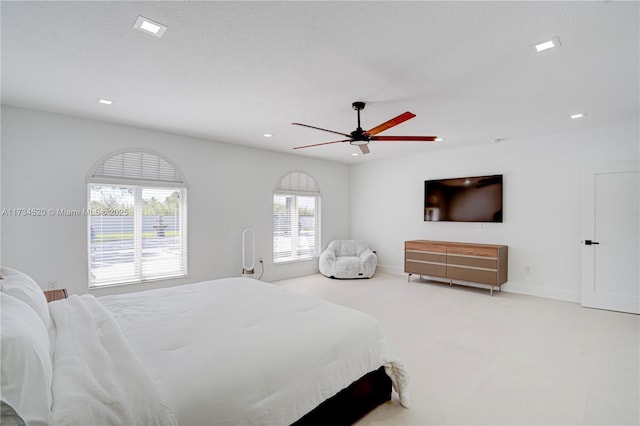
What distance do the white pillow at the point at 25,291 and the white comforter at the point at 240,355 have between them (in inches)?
4.6

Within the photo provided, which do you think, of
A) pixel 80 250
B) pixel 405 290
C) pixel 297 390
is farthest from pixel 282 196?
pixel 297 390

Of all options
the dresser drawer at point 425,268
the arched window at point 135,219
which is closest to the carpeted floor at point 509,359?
the dresser drawer at point 425,268

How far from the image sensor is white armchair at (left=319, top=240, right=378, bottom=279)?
6191mm

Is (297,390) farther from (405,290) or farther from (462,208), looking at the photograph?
(462,208)

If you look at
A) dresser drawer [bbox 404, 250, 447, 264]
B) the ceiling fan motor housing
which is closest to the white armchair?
dresser drawer [bbox 404, 250, 447, 264]

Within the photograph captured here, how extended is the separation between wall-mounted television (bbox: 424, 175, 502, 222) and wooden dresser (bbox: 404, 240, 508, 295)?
579 mm

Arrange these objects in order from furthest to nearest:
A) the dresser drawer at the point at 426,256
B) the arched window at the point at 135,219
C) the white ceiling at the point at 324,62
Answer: the dresser drawer at the point at 426,256 < the arched window at the point at 135,219 < the white ceiling at the point at 324,62

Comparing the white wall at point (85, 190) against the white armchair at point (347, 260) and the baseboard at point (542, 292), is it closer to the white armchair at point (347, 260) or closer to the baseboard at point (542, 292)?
the white armchair at point (347, 260)

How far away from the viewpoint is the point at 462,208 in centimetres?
575

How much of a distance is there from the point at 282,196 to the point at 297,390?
498cm

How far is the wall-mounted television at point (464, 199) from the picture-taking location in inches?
212

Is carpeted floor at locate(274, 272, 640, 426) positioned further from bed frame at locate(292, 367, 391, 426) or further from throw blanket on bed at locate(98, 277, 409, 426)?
throw blanket on bed at locate(98, 277, 409, 426)

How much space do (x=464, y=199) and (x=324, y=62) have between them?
4.27 m

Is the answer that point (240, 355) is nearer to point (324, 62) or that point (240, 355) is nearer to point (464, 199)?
point (324, 62)
